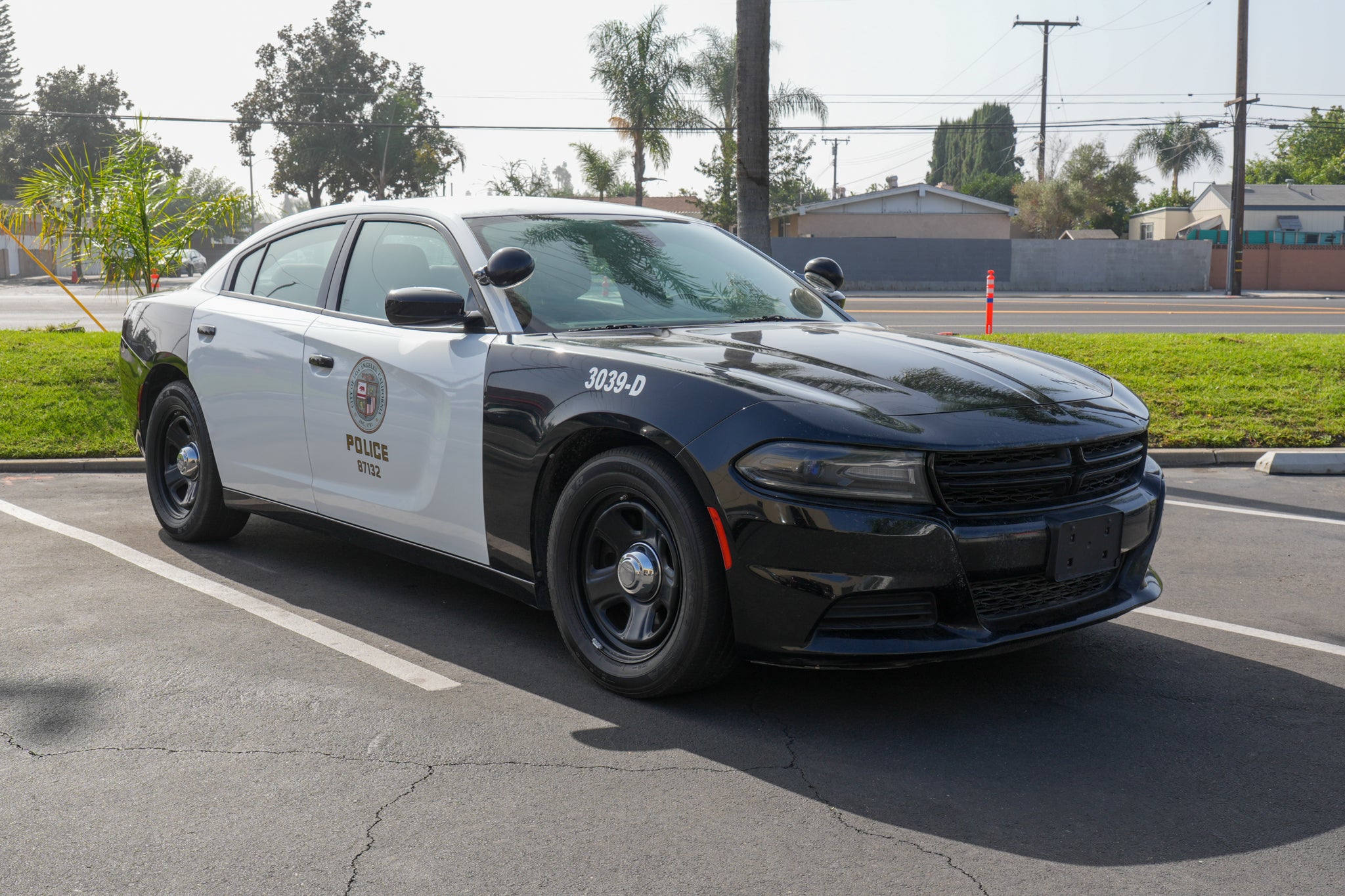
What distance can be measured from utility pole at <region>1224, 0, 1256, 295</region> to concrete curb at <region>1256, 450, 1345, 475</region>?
2969 centimetres

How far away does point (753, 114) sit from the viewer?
36.9 ft

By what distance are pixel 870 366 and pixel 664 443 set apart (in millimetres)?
743

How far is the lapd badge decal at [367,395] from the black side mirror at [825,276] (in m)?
2.07

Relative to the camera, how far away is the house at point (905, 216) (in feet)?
165

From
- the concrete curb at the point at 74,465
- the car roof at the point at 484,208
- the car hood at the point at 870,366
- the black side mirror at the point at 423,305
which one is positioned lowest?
the concrete curb at the point at 74,465

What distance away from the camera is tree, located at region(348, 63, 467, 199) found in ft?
187

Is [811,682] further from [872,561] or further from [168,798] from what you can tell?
[168,798]

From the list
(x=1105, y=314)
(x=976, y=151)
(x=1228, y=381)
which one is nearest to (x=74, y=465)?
(x=1228, y=381)

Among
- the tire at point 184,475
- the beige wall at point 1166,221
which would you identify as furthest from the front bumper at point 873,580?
the beige wall at point 1166,221

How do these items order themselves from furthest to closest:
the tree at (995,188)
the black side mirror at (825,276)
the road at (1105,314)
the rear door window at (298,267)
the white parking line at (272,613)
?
the tree at (995,188) → the road at (1105,314) → the black side mirror at (825,276) → the rear door window at (298,267) → the white parking line at (272,613)

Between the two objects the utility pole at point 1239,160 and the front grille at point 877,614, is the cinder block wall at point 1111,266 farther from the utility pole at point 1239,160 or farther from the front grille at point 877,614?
the front grille at point 877,614

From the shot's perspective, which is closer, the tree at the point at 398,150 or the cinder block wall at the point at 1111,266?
the cinder block wall at the point at 1111,266

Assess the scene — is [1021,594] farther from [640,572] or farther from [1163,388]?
[1163,388]

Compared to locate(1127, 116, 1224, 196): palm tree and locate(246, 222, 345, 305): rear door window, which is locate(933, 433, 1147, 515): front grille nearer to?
locate(246, 222, 345, 305): rear door window
